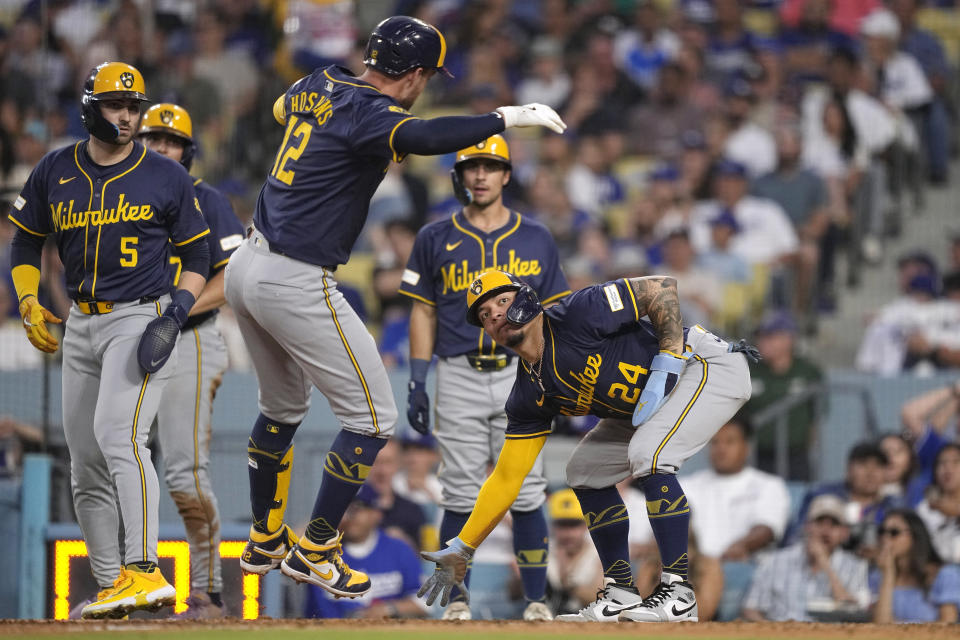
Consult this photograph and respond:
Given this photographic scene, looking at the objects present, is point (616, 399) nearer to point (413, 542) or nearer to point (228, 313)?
point (413, 542)

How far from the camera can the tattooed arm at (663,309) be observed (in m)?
5.51

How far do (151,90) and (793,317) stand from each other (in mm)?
5792

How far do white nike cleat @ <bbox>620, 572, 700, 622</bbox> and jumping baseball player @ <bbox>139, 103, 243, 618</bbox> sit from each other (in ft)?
7.16

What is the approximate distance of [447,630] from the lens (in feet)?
16.4

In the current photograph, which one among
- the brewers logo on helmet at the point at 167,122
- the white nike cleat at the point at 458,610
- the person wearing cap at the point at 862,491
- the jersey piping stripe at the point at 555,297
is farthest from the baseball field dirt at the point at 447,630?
the person wearing cap at the point at 862,491

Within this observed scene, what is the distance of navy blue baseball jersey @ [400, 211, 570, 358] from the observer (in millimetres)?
6766

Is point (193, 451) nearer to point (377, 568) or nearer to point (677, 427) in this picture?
point (377, 568)

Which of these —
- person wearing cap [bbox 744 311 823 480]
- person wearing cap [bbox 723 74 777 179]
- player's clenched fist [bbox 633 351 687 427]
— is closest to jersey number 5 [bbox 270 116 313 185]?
player's clenched fist [bbox 633 351 687 427]

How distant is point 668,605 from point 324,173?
2227 millimetres

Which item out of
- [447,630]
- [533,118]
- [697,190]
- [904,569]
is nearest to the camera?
[447,630]

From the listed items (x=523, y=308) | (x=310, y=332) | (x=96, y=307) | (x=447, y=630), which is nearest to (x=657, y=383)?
(x=523, y=308)

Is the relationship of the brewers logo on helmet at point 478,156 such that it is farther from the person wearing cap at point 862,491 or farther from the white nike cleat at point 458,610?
the person wearing cap at point 862,491

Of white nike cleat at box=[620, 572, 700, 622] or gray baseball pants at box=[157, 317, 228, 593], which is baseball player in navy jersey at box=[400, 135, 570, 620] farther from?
white nike cleat at box=[620, 572, 700, 622]

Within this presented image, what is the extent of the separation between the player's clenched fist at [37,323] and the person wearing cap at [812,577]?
4.65 metres
